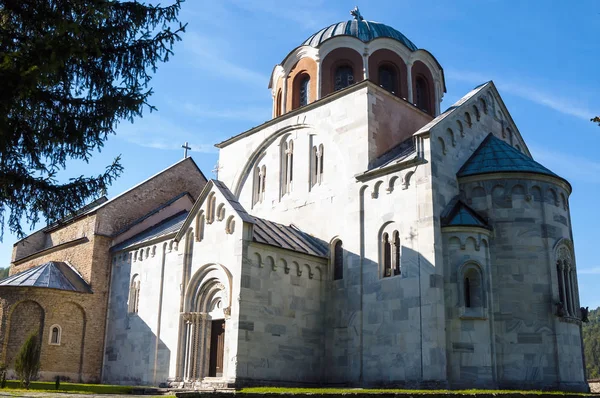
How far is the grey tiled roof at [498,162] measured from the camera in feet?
62.5

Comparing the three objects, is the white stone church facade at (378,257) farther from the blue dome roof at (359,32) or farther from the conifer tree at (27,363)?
the conifer tree at (27,363)

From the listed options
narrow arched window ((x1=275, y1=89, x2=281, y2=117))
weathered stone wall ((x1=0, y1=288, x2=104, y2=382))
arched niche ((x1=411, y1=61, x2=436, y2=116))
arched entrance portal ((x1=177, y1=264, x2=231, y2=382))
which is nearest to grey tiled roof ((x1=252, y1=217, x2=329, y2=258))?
arched entrance portal ((x1=177, y1=264, x2=231, y2=382))

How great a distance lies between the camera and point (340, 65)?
938 inches

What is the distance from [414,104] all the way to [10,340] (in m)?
18.6

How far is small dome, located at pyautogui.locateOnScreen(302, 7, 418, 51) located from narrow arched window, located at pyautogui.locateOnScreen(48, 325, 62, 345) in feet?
51.4

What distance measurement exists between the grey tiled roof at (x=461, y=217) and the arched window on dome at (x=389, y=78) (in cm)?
659

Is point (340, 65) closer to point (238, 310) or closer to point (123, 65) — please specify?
point (238, 310)

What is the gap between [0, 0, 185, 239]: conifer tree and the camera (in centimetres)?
1127

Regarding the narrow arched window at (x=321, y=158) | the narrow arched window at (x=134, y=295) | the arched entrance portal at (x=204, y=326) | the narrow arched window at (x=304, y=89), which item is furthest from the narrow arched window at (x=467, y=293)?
the narrow arched window at (x=134, y=295)

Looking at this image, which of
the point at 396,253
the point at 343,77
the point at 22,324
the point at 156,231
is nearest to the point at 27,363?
the point at 22,324

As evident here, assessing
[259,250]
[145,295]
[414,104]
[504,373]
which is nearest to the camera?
[504,373]

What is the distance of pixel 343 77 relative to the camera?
23797 mm

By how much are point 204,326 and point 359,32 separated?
12.9 meters

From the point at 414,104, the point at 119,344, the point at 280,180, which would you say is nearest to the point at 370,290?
the point at 280,180
